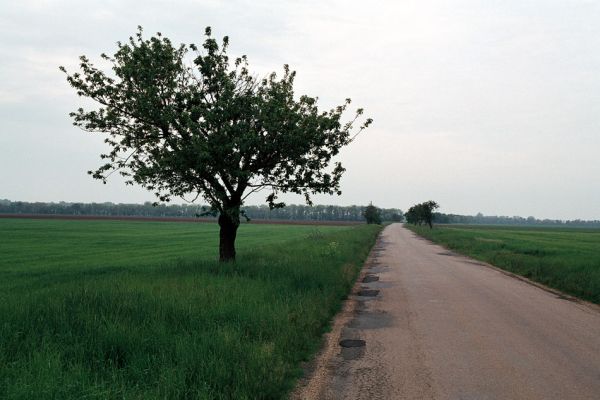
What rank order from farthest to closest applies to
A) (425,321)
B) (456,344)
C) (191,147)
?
(191,147) < (425,321) < (456,344)

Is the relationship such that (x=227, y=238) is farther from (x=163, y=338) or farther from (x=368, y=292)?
(x=163, y=338)

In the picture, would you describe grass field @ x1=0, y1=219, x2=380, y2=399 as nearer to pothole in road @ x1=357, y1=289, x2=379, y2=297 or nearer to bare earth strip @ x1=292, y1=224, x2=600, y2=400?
bare earth strip @ x1=292, y1=224, x2=600, y2=400

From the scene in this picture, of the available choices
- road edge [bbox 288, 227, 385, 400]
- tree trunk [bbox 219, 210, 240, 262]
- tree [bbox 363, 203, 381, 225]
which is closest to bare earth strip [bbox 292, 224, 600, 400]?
road edge [bbox 288, 227, 385, 400]

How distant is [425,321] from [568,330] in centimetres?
316

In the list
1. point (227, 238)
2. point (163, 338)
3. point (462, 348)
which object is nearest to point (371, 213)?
point (227, 238)

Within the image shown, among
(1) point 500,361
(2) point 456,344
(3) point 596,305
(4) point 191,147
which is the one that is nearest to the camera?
(1) point 500,361

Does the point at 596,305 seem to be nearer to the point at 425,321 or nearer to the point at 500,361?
the point at 425,321

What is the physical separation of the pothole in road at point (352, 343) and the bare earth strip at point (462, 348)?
0.41ft

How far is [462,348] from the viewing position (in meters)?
7.55

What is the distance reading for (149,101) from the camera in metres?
13.4

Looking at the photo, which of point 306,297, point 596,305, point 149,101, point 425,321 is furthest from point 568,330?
point 149,101

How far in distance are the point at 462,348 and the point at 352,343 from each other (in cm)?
215

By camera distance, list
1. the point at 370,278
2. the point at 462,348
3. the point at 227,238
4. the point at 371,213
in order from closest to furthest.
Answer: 1. the point at 462,348
2. the point at 227,238
3. the point at 370,278
4. the point at 371,213

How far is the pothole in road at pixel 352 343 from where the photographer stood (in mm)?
7781
